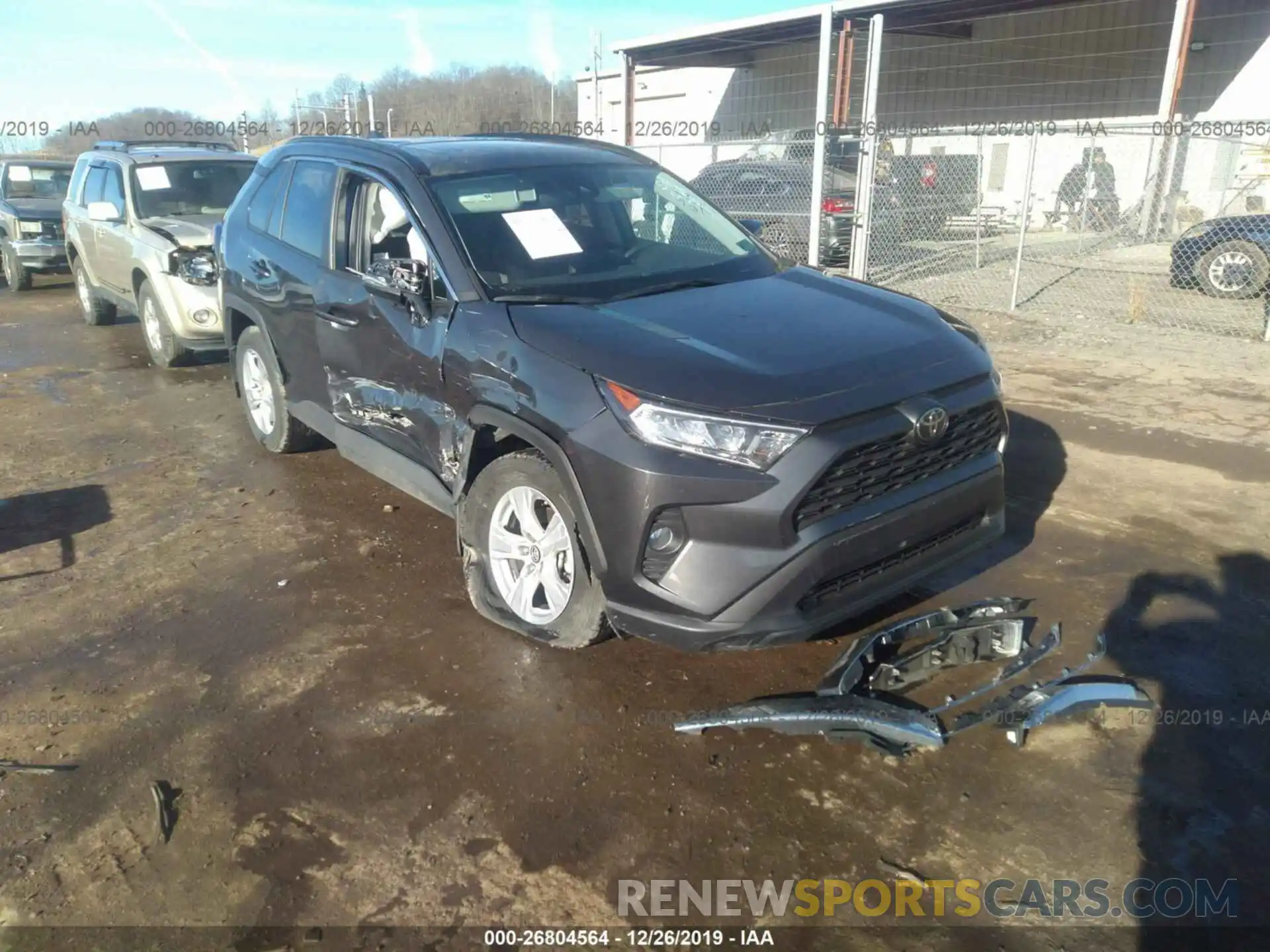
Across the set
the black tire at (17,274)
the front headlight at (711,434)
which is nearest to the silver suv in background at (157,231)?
the black tire at (17,274)

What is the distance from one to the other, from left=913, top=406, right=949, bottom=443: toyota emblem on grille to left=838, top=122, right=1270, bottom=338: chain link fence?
792 centimetres

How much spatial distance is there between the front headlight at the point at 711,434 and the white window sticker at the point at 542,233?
1215 mm

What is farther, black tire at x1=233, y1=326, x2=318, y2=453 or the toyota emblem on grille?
black tire at x1=233, y1=326, x2=318, y2=453

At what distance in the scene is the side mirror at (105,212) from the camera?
854 centimetres

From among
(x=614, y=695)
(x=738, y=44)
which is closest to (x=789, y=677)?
(x=614, y=695)

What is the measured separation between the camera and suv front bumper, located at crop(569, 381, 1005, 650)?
291 cm

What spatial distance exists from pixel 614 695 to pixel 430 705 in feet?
2.22

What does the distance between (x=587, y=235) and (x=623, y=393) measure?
4.47 ft

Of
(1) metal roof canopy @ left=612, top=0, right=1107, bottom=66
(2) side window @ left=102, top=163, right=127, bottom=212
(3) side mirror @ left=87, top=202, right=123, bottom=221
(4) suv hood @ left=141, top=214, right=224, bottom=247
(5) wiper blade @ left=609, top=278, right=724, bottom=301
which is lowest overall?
(5) wiper blade @ left=609, top=278, right=724, bottom=301

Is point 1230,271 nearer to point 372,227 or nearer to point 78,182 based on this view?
point 372,227

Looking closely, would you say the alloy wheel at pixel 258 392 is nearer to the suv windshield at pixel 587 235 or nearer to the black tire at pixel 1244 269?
the suv windshield at pixel 587 235

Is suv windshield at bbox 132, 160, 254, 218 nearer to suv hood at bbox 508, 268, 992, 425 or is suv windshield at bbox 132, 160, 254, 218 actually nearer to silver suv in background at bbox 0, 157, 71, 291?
silver suv in background at bbox 0, 157, 71, 291

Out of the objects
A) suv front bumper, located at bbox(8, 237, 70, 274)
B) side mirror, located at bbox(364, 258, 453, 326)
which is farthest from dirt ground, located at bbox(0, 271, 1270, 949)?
suv front bumper, located at bbox(8, 237, 70, 274)

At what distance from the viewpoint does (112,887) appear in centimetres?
262
